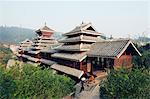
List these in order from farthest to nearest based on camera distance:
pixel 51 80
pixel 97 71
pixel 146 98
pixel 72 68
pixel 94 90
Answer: pixel 72 68, pixel 97 71, pixel 94 90, pixel 51 80, pixel 146 98

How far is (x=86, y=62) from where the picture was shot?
74.6ft

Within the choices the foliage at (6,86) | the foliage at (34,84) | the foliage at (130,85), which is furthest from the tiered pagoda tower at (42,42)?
the foliage at (130,85)

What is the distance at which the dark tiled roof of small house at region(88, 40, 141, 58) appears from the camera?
19.3 meters

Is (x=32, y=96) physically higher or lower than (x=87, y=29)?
lower

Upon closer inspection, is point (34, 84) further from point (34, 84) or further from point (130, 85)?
point (130, 85)

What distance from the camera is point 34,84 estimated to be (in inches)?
622

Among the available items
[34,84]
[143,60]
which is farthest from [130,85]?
[143,60]

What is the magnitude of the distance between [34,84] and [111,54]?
295 inches

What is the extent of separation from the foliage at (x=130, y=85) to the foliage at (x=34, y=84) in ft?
15.8

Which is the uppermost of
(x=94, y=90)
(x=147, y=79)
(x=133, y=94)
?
(x=147, y=79)

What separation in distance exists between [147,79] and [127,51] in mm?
8398

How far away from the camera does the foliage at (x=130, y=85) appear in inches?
515

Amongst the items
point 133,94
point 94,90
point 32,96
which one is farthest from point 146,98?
point 32,96

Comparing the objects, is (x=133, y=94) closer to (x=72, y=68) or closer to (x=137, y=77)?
(x=137, y=77)
